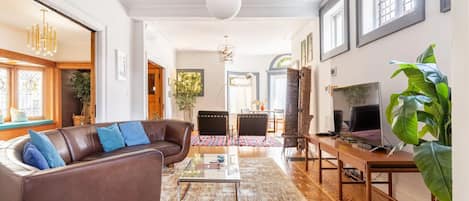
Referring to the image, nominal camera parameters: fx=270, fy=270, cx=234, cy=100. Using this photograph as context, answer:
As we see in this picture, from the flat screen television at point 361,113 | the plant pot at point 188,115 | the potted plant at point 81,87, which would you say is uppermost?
the potted plant at point 81,87

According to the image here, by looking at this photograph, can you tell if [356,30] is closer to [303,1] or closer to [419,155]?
[303,1]

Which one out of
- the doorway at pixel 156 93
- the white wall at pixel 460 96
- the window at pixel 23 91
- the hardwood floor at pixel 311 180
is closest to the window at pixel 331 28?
the hardwood floor at pixel 311 180

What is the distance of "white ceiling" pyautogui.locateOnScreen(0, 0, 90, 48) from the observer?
439 cm

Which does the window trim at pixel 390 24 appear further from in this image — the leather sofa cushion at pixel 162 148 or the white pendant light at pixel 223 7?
the leather sofa cushion at pixel 162 148

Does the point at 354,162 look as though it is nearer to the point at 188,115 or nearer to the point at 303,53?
the point at 303,53

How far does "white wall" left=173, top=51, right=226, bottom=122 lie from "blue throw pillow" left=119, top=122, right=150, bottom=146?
525 cm

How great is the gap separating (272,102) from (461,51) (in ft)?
32.2

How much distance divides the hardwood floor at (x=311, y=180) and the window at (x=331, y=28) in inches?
76.4

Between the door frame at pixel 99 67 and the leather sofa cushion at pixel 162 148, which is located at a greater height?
the door frame at pixel 99 67

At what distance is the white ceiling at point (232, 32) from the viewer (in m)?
5.99

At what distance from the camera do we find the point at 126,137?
3924 mm

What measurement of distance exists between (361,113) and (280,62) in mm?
7507

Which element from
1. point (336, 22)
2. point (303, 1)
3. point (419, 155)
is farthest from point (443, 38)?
point (303, 1)

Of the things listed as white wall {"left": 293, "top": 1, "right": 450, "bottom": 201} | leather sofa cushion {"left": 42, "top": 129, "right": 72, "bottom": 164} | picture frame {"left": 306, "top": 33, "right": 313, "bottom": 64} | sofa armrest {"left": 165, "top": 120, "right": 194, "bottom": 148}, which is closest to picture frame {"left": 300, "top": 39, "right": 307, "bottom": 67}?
picture frame {"left": 306, "top": 33, "right": 313, "bottom": 64}
